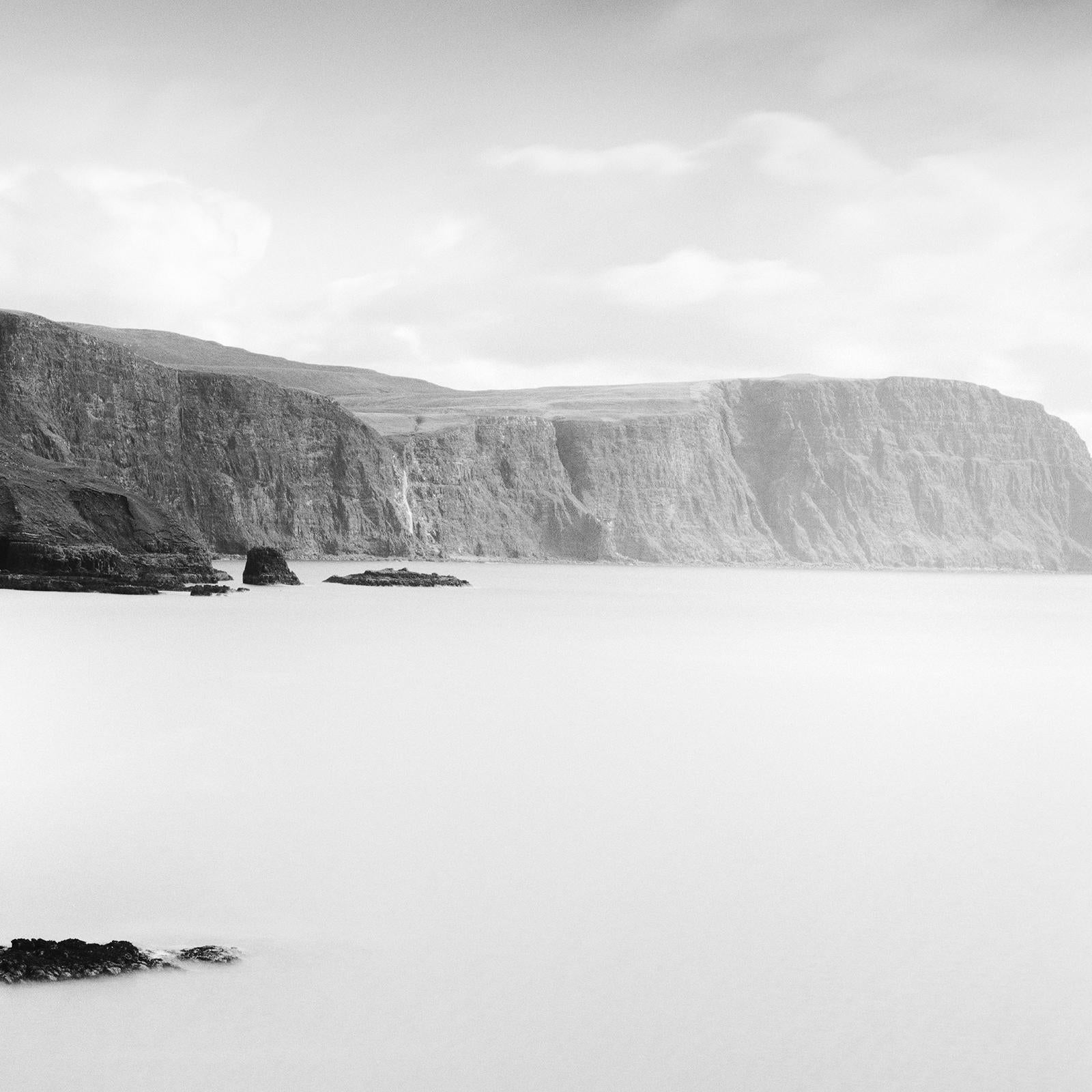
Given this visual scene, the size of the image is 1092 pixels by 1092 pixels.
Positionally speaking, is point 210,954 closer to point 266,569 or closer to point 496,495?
point 266,569

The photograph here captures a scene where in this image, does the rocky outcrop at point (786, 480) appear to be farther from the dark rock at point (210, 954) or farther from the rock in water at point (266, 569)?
the dark rock at point (210, 954)

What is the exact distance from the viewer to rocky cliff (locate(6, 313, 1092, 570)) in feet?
277

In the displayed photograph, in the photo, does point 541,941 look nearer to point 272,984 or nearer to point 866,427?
point 272,984

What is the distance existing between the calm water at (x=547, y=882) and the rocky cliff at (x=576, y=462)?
172 ft

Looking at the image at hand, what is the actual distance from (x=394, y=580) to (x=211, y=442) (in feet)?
127

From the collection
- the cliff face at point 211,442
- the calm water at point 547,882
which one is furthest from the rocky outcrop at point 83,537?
the cliff face at point 211,442

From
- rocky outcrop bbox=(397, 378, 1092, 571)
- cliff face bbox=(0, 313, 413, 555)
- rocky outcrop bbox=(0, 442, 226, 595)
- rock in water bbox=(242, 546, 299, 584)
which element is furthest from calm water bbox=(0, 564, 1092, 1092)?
rocky outcrop bbox=(397, 378, 1092, 571)

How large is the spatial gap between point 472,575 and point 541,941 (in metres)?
74.8

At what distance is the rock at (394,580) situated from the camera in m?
57.6

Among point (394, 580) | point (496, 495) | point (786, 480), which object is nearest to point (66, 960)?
point (394, 580)

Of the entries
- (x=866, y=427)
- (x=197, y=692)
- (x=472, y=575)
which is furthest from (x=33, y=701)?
(x=866, y=427)

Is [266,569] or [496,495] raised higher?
[496,495]

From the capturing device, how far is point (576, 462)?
135 metres

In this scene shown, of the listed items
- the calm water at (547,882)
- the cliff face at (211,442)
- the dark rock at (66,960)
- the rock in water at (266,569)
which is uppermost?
the cliff face at (211,442)
